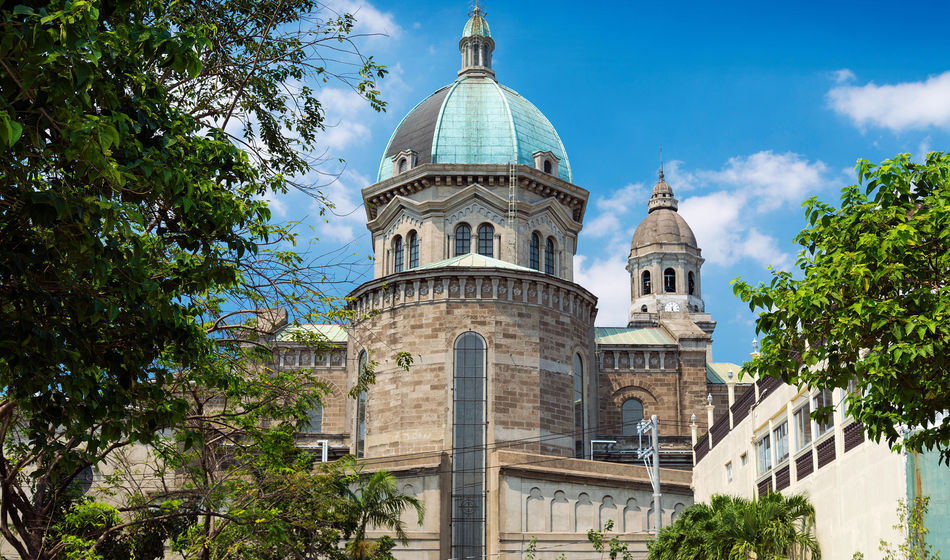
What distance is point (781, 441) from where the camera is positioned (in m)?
27.2

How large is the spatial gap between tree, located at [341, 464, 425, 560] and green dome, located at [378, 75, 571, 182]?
2060cm

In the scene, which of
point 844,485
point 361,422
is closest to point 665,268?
point 361,422

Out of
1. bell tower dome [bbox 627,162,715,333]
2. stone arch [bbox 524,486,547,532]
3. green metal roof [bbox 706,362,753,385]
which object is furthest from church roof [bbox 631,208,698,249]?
stone arch [bbox 524,486,547,532]

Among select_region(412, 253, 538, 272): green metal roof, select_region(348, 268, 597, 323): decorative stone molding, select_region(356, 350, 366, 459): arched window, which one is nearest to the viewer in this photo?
select_region(348, 268, 597, 323): decorative stone molding

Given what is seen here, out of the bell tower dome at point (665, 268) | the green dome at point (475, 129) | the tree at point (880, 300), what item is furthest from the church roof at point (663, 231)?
the tree at point (880, 300)

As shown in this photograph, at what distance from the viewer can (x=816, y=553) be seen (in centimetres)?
2273

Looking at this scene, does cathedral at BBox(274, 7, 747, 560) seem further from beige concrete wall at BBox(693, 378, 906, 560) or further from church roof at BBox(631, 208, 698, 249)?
church roof at BBox(631, 208, 698, 249)

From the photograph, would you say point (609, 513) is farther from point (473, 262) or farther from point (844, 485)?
point (844, 485)

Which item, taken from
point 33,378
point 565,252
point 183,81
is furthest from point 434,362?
point 33,378

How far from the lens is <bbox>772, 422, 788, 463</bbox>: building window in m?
26.7

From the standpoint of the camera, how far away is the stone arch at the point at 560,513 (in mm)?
36219

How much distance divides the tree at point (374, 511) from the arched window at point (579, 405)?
34.3ft

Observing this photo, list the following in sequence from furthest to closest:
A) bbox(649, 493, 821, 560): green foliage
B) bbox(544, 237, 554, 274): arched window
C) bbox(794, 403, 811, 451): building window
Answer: bbox(544, 237, 554, 274): arched window < bbox(794, 403, 811, 451): building window < bbox(649, 493, 821, 560): green foliage

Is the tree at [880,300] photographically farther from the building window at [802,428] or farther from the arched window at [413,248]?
the arched window at [413,248]
